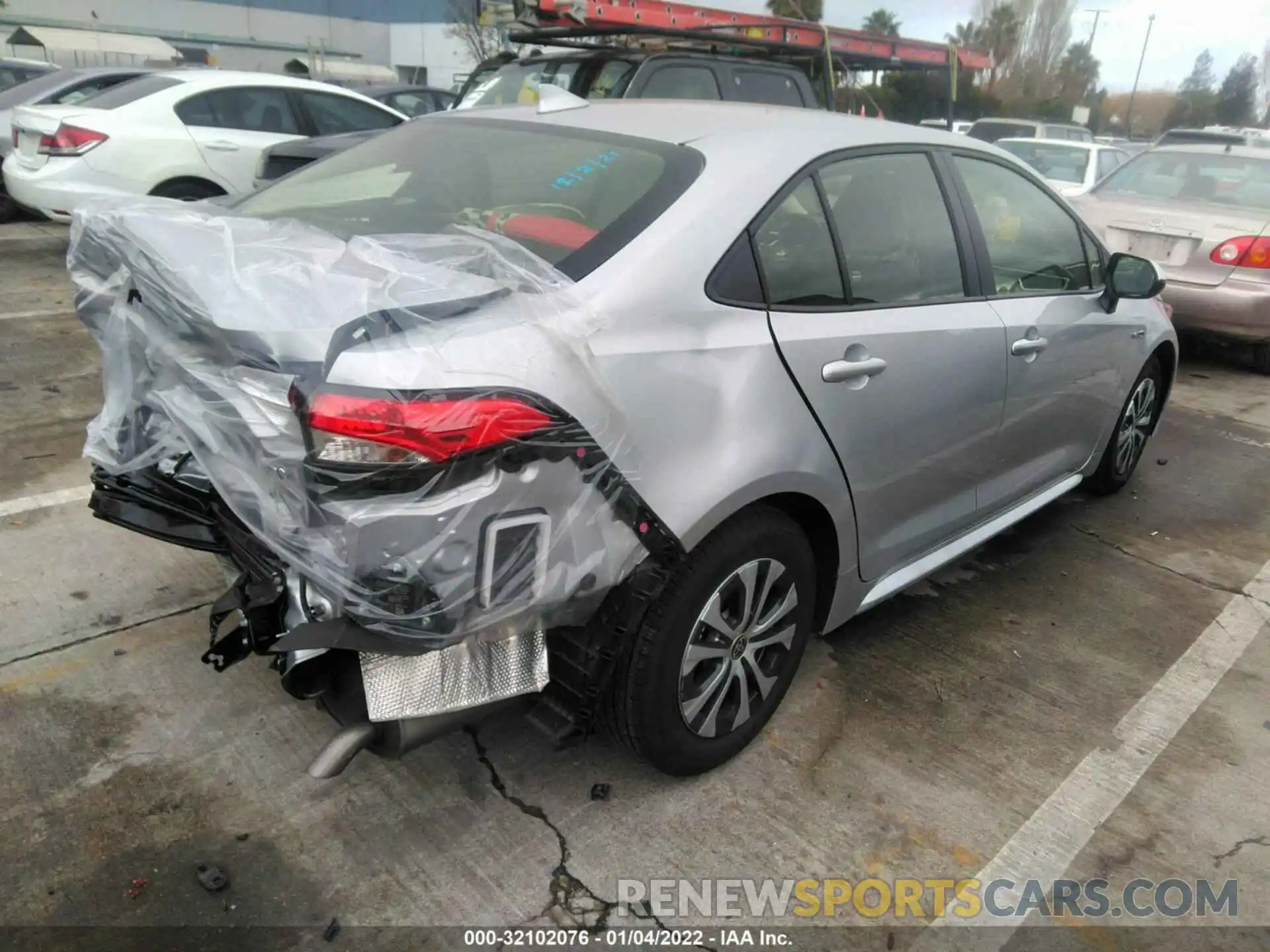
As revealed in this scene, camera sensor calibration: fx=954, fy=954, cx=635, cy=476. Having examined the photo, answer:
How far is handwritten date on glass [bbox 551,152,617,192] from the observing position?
2.50 m

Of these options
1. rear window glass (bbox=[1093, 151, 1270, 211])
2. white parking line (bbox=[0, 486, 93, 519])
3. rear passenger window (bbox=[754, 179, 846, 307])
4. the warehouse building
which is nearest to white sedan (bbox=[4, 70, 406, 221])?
white parking line (bbox=[0, 486, 93, 519])

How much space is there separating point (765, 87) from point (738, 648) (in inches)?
248

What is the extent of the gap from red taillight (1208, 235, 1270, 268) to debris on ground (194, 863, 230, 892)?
23.7ft

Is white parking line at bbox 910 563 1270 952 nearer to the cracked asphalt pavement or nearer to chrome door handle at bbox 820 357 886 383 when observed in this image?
the cracked asphalt pavement

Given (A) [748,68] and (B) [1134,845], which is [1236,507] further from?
(A) [748,68]

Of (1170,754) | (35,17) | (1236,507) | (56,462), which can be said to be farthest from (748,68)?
(35,17)

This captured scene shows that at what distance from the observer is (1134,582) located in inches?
156

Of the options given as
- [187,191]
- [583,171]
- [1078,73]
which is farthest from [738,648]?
[1078,73]

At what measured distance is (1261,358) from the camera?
751cm

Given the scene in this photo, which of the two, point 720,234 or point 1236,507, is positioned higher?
point 720,234

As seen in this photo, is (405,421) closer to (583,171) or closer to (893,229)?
(583,171)

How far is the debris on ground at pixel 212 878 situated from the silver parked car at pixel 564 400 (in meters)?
→ 0.45

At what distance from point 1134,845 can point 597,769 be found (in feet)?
4.76

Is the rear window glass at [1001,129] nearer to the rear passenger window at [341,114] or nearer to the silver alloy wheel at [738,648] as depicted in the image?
the rear passenger window at [341,114]
